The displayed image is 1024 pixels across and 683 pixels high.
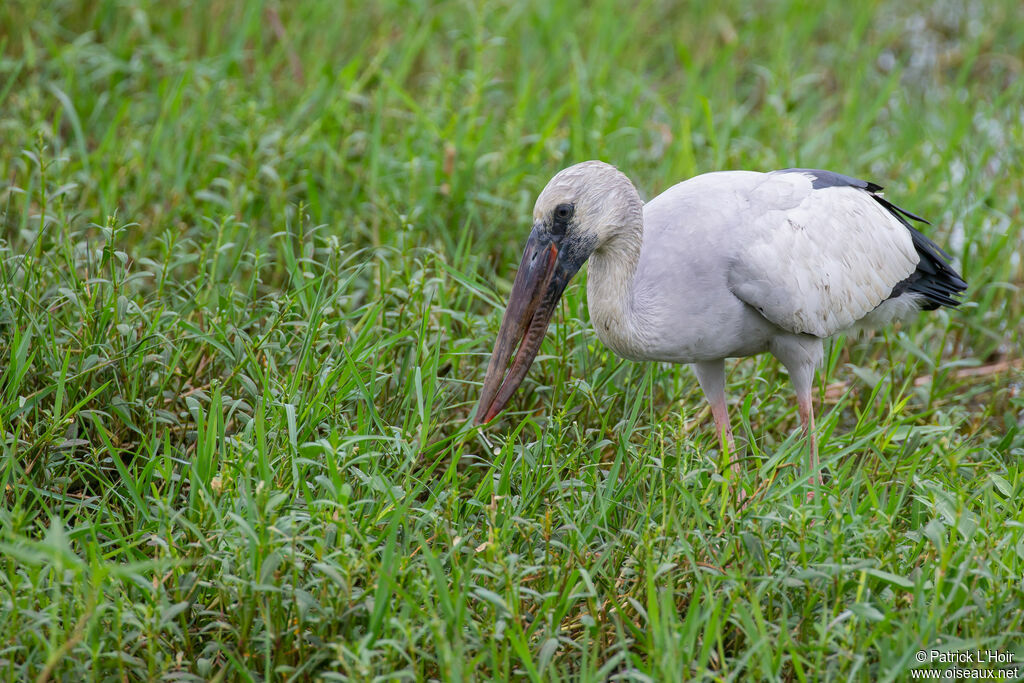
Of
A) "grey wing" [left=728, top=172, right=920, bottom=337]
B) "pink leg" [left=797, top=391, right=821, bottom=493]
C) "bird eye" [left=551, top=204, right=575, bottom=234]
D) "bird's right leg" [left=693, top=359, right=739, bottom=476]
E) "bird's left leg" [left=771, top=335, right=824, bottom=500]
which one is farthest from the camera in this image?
"bird's right leg" [left=693, top=359, right=739, bottom=476]

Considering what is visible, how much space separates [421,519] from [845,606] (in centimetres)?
118

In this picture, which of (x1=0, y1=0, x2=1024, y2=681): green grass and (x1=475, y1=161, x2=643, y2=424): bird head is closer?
(x1=0, y1=0, x2=1024, y2=681): green grass

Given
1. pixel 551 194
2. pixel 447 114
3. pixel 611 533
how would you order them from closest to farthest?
pixel 611 533, pixel 551 194, pixel 447 114

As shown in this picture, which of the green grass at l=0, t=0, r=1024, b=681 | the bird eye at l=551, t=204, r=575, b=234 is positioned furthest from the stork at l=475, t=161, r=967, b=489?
the green grass at l=0, t=0, r=1024, b=681

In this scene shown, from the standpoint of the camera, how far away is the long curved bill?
3486 mm

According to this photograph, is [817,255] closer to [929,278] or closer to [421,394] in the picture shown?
[929,278]

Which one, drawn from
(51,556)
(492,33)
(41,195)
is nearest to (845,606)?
(51,556)

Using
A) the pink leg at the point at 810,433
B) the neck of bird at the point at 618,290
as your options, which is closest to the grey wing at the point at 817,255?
the pink leg at the point at 810,433

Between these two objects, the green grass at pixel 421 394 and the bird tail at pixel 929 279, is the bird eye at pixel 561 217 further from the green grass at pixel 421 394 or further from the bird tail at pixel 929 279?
the bird tail at pixel 929 279

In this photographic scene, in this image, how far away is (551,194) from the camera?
3.41 meters

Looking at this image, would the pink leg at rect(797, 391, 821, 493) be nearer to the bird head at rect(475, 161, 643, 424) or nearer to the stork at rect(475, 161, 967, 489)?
the stork at rect(475, 161, 967, 489)

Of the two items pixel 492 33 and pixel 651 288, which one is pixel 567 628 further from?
pixel 492 33

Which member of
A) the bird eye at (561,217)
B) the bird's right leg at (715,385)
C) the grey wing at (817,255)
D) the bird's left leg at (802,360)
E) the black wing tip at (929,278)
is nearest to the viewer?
the bird eye at (561,217)

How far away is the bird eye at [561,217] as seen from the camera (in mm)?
3424
